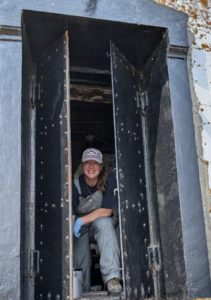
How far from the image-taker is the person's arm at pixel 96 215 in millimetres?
3925

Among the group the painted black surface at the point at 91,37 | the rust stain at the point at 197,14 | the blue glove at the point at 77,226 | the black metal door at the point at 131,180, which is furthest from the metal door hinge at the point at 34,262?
the rust stain at the point at 197,14

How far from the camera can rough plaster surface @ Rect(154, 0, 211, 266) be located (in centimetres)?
324

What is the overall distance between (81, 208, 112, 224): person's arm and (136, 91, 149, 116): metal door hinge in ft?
3.21

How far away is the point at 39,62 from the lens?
11.7 feet

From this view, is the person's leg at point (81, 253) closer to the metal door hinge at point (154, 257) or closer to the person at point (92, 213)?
the person at point (92, 213)

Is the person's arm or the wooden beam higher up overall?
the wooden beam

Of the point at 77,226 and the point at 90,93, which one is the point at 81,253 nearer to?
→ the point at 77,226

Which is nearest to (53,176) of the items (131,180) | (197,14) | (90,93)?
(131,180)

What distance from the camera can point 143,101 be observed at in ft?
12.1

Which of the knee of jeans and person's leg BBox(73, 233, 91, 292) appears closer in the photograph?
the knee of jeans

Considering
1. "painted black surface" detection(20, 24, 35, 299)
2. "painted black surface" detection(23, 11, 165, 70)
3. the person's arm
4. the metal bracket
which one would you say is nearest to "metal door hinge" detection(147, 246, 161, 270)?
the person's arm

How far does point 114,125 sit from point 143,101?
50cm

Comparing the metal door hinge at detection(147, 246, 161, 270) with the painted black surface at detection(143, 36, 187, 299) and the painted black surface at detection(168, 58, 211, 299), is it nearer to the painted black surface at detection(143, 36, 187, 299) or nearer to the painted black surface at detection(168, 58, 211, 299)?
the painted black surface at detection(143, 36, 187, 299)

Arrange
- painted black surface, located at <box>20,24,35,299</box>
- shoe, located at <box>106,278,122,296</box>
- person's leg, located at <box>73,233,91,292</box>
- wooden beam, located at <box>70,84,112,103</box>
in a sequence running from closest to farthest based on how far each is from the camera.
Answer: painted black surface, located at <box>20,24,35,299</box>, shoe, located at <box>106,278,122,296</box>, person's leg, located at <box>73,233,91,292</box>, wooden beam, located at <box>70,84,112,103</box>
